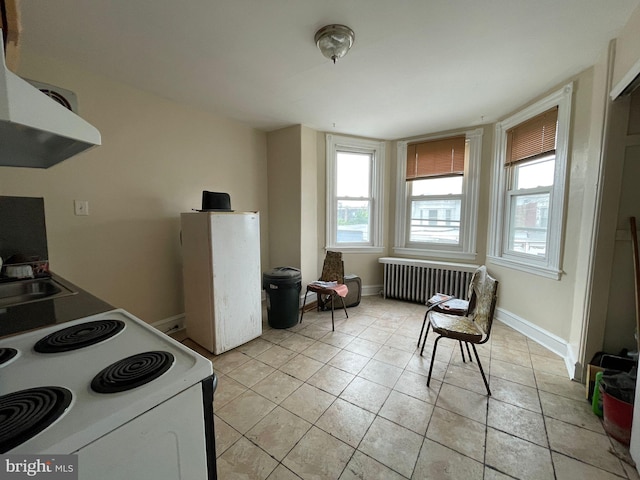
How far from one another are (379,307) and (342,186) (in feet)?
5.90

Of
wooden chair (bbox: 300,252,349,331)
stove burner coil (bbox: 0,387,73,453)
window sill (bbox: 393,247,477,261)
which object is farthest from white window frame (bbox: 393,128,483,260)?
stove burner coil (bbox: 0,387,73,453)

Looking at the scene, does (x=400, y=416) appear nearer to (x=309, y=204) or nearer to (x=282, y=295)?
(x=282, y=295)

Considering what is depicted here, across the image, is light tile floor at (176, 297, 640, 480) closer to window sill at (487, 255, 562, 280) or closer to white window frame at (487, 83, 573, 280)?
window sill at (487, 255, 562, 280)

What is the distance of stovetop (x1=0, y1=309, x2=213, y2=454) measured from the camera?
21.1 inches

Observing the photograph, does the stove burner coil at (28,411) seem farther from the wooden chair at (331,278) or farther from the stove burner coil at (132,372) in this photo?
the wooden chair at (331,278)

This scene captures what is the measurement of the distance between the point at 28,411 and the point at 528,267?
3.49 meters

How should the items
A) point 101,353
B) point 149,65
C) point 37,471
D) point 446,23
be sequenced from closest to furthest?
point 37,471 → point 101,353 → point 446,23 → point 149,65

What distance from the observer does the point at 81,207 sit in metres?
2.13

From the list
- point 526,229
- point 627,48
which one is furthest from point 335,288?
point 627,48

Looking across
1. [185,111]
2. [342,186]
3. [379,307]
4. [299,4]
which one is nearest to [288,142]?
[342,186]

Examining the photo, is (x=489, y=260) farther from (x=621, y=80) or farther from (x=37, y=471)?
(x=37, y=471)

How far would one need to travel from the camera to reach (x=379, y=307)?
356 cm

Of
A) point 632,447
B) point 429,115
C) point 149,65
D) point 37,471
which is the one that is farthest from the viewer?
point 429,115

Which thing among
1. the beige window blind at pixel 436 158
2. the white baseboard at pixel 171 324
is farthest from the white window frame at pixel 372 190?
the white baseboard at pixel 171 324
